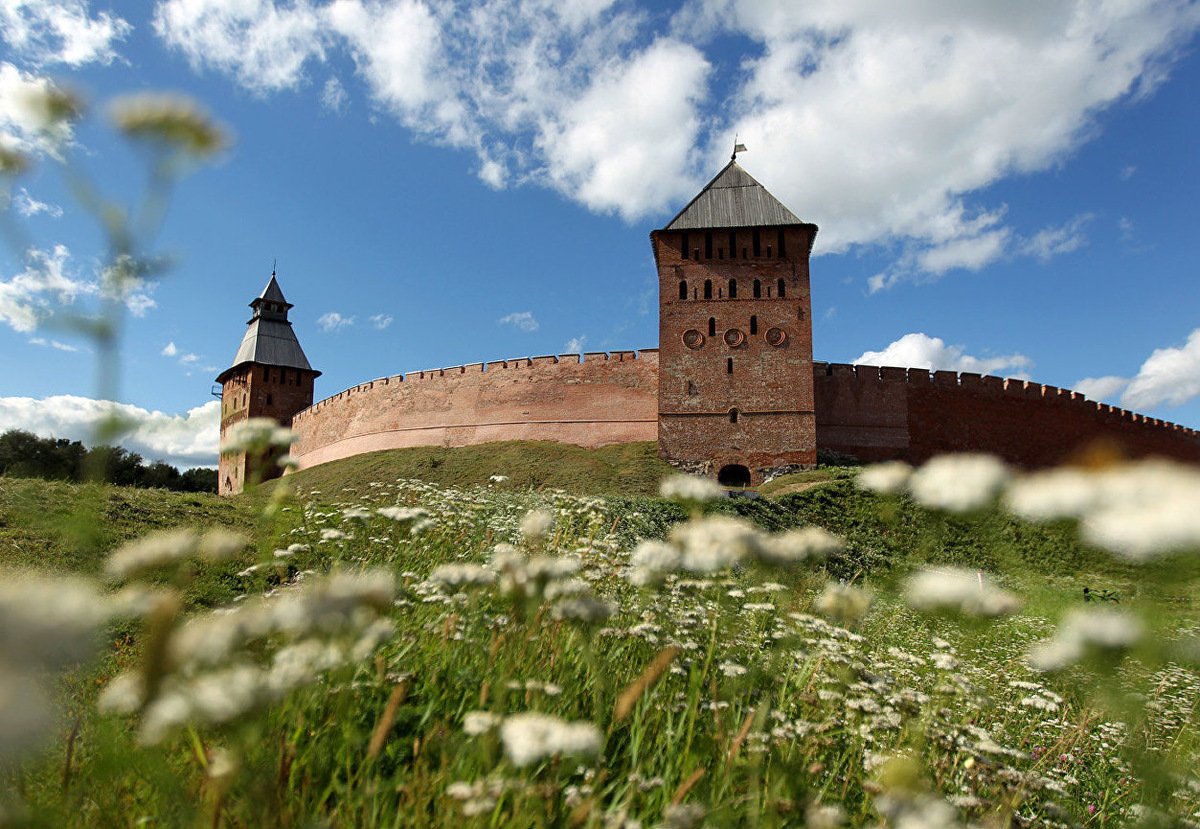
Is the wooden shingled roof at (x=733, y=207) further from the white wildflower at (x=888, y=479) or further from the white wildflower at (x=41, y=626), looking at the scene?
the white wildflower at (x=41, y=626)

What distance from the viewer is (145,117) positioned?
1697 mm

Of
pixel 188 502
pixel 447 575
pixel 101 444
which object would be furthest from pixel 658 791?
pixel 188 502

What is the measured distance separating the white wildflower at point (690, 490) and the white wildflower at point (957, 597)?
2.38ft

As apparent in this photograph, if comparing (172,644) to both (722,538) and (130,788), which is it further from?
(722,538)

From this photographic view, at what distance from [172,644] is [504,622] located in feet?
3.94

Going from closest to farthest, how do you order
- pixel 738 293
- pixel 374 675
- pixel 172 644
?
pixel 172 644 < pixel 374 675 < pixel 738 293

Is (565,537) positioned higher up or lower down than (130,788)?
higher up

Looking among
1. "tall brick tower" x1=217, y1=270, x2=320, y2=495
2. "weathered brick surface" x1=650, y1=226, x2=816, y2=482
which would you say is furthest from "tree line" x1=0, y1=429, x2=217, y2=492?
"weathered brick surface" x1=650, y1=226, x2=816, y2=482

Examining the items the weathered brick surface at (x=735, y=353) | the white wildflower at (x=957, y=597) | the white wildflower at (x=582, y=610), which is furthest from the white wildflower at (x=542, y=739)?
the weathered brick surface at (x=735, y=353)

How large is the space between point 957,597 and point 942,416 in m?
24.0

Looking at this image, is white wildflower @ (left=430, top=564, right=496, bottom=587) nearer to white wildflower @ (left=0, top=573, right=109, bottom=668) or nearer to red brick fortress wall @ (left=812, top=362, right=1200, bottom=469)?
white wildflower @ (left=0, top=573, right=109, bottom=668)

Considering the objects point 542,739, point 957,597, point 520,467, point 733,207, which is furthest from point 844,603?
point 733,207

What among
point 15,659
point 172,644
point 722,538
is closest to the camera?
point 15,659

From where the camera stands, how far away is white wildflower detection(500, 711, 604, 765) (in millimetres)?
1101
